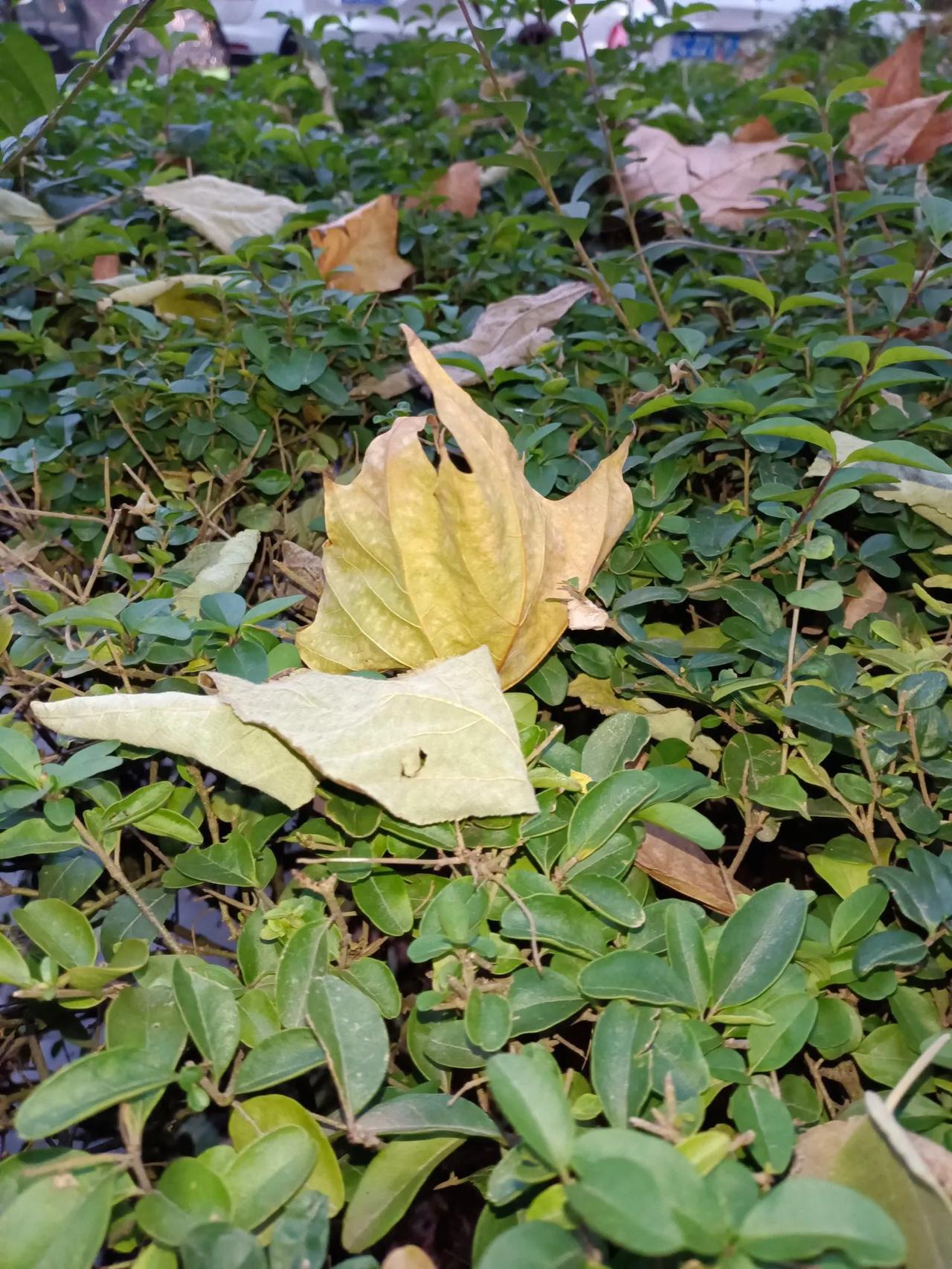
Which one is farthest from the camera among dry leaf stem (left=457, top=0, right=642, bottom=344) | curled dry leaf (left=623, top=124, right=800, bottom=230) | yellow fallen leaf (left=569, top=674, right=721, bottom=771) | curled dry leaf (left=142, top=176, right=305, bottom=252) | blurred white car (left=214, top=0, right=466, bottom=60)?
blurred white car (left=214, top=0, right=466, bottom=60)

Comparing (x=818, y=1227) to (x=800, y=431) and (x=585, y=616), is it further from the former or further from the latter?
(x=800, y=431)

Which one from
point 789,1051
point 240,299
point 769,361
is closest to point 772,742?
point 789,1051

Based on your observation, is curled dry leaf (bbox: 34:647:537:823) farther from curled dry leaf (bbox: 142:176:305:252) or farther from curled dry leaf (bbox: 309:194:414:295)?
curled dry leaf (bbox: 142:176:305:252)

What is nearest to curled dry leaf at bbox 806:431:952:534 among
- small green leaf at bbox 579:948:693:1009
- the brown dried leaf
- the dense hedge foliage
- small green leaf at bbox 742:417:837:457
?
the dense hedge foliage

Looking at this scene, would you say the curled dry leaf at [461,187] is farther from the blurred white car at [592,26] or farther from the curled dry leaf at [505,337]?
the blurred white car at [592,26]

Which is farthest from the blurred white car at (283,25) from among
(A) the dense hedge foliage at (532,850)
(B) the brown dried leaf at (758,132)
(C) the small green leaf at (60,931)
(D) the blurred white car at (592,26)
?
(C) the small green leaf at (60,931)

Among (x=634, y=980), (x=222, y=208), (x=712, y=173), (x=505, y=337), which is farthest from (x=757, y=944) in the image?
(x=712, y=173)

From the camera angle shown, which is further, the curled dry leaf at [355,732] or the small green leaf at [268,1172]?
the curled dry leaf at [355,732]

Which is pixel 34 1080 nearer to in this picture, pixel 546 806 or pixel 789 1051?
pixel 546 806
